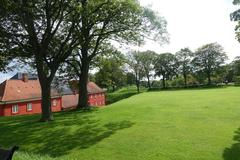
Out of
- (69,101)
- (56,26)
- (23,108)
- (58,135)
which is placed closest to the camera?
(58,135)

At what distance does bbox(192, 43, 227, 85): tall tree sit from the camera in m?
104

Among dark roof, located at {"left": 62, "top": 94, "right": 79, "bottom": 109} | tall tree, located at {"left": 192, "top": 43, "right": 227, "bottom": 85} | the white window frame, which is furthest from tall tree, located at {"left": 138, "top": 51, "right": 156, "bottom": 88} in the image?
the white window frame

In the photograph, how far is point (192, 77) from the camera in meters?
115

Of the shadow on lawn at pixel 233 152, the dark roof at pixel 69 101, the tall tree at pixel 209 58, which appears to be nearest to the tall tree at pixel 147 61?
the tall tree at pixel 209 58

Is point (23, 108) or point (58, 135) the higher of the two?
point (58, 135)

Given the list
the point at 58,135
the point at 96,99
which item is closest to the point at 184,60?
the point at 96,99

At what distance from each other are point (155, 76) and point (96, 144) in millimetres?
108606

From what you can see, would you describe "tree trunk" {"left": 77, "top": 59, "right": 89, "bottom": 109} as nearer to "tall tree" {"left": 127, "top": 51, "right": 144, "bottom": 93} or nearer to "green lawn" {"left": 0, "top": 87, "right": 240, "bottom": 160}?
"green lawn" {"left": 0, "top": 87, "right": 240, "bottom": 160}

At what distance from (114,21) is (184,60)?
309 feet

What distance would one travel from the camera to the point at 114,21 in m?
26.5

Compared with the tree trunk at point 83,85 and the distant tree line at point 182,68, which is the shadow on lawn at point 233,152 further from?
the distant tree line at point 182,68

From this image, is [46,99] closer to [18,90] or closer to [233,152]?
[233,152]

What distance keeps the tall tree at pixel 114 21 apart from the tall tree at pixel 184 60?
86834 mm

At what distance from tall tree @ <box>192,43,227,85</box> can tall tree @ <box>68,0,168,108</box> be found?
260ft
